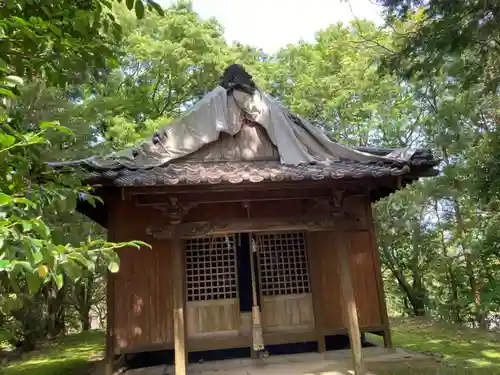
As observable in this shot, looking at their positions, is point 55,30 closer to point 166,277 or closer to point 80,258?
point 80,258

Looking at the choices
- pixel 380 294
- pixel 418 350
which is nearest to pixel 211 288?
pixel 380 294

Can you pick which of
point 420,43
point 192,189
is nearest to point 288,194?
point 192,189

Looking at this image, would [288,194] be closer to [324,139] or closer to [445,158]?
[324,139]

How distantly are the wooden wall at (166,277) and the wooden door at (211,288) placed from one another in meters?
0.16

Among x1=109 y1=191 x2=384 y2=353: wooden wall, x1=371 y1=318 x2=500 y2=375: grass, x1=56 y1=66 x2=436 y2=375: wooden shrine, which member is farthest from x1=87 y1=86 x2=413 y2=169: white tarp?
x1=371 y1=318 x2=500 y2=375: grass

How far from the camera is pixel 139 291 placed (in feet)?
21.4

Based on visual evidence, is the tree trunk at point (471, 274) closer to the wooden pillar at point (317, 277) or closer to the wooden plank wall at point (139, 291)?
the wooden pillar at point (317, 277)

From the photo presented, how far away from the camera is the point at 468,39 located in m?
5.61

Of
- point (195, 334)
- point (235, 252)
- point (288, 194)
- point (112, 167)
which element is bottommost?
point (195, 334)

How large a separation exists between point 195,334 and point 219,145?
3420 mm

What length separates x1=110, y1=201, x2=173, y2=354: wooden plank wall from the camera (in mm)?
6355

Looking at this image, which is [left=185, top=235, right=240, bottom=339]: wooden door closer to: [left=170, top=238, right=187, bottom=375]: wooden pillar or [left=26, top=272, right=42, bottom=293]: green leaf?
[left=170, top=238, right=187, bottom=375]: wooden pillar

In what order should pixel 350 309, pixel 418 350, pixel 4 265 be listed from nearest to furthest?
pixel 4 265 → pixel 350 309 → pixel 418 350

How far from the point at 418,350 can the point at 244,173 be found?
5097mm
